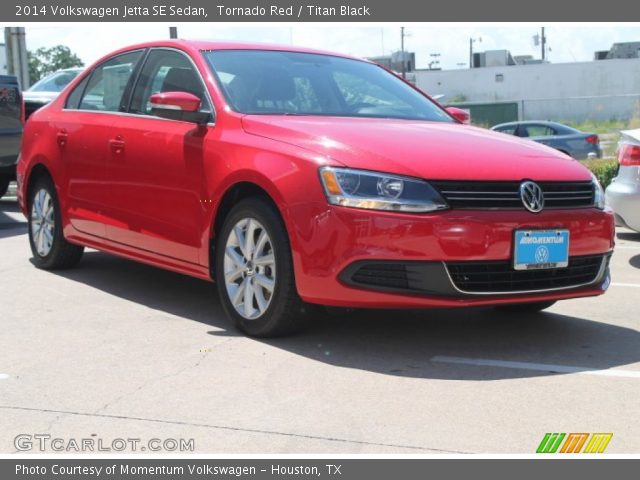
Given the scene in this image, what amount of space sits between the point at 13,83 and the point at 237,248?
6.43 m

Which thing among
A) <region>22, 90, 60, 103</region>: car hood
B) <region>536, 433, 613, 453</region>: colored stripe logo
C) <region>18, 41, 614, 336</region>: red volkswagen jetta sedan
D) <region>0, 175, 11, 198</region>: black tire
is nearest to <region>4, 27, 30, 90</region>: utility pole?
<region>22, 90, 60, 103</region>: car hood

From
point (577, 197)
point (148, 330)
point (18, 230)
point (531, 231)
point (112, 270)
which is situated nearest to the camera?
point (531, 231)

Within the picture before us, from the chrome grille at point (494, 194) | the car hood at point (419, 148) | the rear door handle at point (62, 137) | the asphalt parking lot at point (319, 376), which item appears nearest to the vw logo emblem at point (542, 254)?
the chrome grille at point (494, 194)

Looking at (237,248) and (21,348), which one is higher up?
(237,248)

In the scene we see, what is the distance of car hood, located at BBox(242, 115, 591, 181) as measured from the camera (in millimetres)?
4840

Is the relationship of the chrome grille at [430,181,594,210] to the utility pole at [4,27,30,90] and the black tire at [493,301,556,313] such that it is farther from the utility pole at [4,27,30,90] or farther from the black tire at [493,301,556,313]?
the utility pole at [4,27,30,90]

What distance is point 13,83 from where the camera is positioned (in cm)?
1089

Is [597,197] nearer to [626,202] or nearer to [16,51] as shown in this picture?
[626,202]

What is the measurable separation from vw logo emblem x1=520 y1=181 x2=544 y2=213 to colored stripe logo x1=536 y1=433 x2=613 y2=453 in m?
1.41

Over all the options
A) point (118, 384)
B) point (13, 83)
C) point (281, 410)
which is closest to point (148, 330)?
point (118, 384)

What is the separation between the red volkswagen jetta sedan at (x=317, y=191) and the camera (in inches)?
188

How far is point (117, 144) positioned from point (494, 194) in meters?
2.60

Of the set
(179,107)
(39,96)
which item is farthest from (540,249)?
(39,96)

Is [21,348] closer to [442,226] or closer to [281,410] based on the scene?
[281,410]
